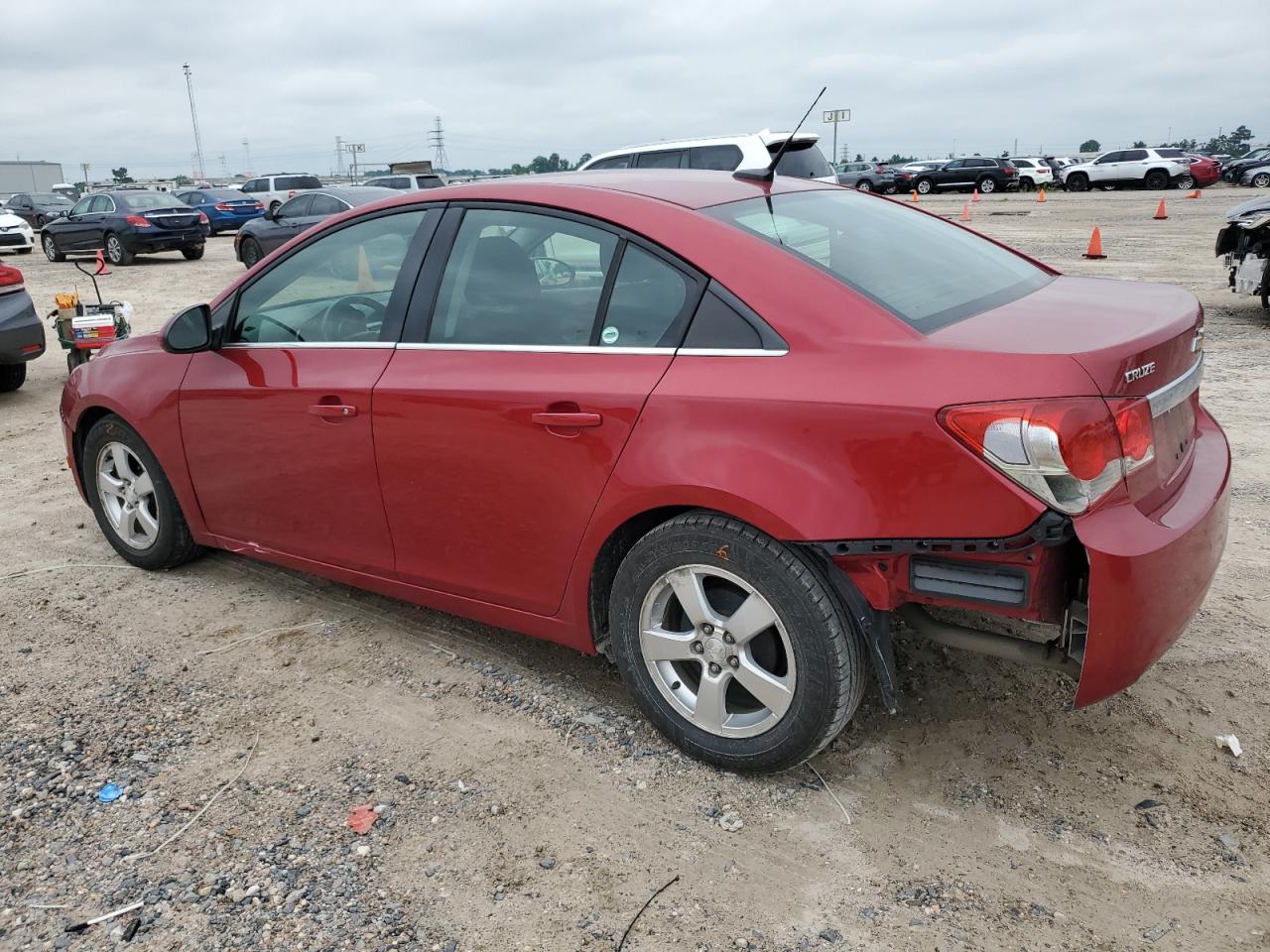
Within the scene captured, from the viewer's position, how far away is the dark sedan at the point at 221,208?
94.9 feet

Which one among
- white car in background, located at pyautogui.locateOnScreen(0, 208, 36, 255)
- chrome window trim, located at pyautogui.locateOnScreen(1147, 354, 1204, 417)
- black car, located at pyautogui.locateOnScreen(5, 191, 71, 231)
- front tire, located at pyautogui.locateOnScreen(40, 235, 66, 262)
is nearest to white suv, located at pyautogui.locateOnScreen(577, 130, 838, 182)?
chrome window trim, located at pyautogui.locateOnScreen(1147, 354, 1204, 417)

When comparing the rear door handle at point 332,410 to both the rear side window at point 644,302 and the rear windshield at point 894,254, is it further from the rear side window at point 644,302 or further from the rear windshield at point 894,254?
the rear windshield at point 894,254

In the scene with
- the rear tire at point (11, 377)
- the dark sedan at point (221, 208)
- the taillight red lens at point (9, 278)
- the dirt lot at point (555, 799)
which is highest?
the dark sedan at point (221, 208)

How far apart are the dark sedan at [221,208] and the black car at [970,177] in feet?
78.2

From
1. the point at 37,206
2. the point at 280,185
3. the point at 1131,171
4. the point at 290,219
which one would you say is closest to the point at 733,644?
the point at 290,219

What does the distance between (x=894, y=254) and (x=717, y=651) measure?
1.32 m

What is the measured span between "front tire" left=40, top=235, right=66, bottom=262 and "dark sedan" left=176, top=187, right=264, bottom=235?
6.36 meters

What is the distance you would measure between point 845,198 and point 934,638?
1586mm

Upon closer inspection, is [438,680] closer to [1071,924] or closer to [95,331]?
[1071,924]

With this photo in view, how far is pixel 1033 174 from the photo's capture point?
38438 mm

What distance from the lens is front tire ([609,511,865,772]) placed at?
102 inches

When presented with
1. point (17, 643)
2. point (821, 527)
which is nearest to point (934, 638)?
point (821, 527)

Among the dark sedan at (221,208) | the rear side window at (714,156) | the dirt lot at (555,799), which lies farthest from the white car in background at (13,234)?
the dirt lot at (555,799)

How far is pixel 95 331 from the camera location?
26.7 ft
